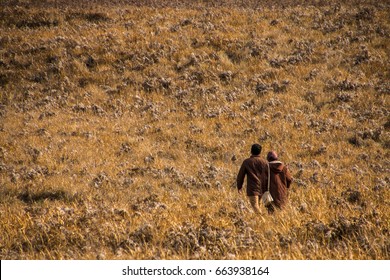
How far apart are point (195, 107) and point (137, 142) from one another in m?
4.58

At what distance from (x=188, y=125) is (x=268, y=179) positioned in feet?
29.5

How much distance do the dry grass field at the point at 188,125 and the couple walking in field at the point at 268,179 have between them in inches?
18.9

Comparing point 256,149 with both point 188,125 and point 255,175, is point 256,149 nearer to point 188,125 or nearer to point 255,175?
point 255,175

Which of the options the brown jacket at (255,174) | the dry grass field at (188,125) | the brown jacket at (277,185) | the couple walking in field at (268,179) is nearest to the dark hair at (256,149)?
the couple walking in field at (268,179)

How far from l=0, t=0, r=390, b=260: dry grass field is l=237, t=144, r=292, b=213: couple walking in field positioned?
481mm

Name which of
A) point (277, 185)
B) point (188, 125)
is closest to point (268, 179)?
point (277, 185)

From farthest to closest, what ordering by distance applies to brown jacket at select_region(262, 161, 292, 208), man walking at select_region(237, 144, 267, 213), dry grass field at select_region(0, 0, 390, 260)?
man walking at select_region(237, 144, 267, 213)
brown jacket at select_region(262, 161, 292, 208)
dry grass field at select_region(0, 0, 390, 260)

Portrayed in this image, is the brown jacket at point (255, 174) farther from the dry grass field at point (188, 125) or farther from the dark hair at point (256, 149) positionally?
the dry grass field at point (188, 125)

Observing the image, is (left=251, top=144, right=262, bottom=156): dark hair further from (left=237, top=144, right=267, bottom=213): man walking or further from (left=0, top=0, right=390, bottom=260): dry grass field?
(left=0, top=0, right=390, bottom=260): dry grass field

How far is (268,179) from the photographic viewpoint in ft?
28.8

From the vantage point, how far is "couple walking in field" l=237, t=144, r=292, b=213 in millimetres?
8820

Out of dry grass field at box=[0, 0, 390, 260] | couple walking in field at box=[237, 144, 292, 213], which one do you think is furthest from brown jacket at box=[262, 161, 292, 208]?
dry grass field at box=[0, 0, 390, 260]

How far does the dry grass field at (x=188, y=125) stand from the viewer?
5.87 meters

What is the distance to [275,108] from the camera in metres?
18.5
